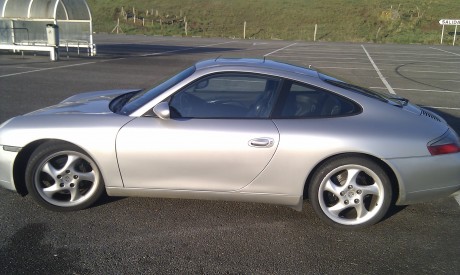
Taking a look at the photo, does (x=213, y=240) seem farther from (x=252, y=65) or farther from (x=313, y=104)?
(x=252, y=65)

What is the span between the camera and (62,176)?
371 centimetres

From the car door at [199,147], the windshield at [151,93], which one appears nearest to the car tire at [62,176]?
the car door at [199,147]

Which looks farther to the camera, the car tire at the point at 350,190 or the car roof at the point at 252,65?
the car roof at the point at 252,65

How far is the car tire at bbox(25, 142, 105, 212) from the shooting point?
366 cm

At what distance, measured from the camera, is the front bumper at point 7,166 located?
3678mm

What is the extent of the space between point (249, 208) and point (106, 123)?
1527 mm

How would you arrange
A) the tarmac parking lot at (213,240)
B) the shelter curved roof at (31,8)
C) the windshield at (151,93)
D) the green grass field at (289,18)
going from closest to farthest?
1. the tarmac parking lot at (213,240)
2. the windshield at (151,93)
3. the shelter curved roof at (31,8)
4. the green grass field at (289,18)

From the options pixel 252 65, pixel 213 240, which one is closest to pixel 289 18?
pixel 252 65

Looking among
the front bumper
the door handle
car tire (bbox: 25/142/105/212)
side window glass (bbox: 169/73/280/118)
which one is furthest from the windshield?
the front bumper

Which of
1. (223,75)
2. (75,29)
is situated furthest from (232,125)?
(75,29)

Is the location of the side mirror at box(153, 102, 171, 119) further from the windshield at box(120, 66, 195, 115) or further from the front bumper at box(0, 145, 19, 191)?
the front bumper at box(0, 145, 19, 191)

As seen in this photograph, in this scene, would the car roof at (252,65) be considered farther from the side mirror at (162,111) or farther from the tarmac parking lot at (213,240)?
the tarmac parking lot at (213,240)

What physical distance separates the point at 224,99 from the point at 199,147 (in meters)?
0.68

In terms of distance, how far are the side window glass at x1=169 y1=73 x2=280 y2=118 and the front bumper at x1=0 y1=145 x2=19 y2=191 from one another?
1.49 metres
